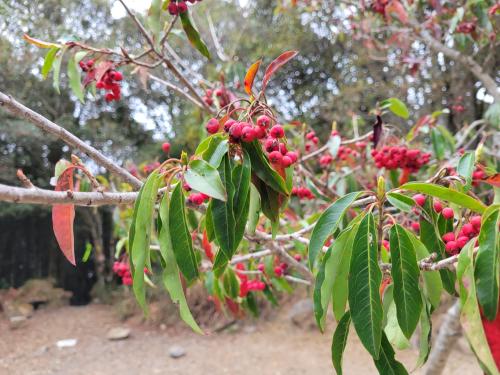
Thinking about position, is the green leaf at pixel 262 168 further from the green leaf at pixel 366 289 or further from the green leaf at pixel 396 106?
the green leaf at pixel 396 106

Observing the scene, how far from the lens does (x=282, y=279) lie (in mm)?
1668

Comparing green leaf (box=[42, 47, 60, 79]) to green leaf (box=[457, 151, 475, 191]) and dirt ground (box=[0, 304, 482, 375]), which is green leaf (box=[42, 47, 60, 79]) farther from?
dirt ground (box=[0, 304, 482, 375])

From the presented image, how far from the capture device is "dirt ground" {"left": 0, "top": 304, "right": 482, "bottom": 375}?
3.68m

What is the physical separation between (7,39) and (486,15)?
2.81m

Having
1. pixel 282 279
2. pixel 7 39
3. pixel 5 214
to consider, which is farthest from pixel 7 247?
pixel 282 279

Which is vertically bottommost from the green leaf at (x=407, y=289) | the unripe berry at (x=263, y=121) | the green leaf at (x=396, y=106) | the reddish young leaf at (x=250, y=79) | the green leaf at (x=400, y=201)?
the green leaf at (x=407, y=289)

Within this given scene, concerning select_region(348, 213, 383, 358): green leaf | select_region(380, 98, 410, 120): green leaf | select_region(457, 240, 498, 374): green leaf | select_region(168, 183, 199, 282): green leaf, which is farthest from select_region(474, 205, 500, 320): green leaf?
select_region(380, 98, 410, 120): green leaf

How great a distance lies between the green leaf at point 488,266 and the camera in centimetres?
44

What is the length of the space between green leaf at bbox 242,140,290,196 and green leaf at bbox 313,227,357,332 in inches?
4.4

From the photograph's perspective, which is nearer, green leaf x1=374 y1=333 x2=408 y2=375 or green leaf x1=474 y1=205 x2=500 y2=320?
green leaf x1=474 y1=205 x2=500 y2=320

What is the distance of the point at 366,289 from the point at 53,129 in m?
0.51

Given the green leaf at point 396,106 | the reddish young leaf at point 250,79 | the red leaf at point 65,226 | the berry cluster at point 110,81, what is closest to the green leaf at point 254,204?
the reddish young leaf at point 250,79

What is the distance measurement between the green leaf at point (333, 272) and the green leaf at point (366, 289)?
0.03 metres

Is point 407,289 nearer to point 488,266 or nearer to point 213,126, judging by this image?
point 488,266
